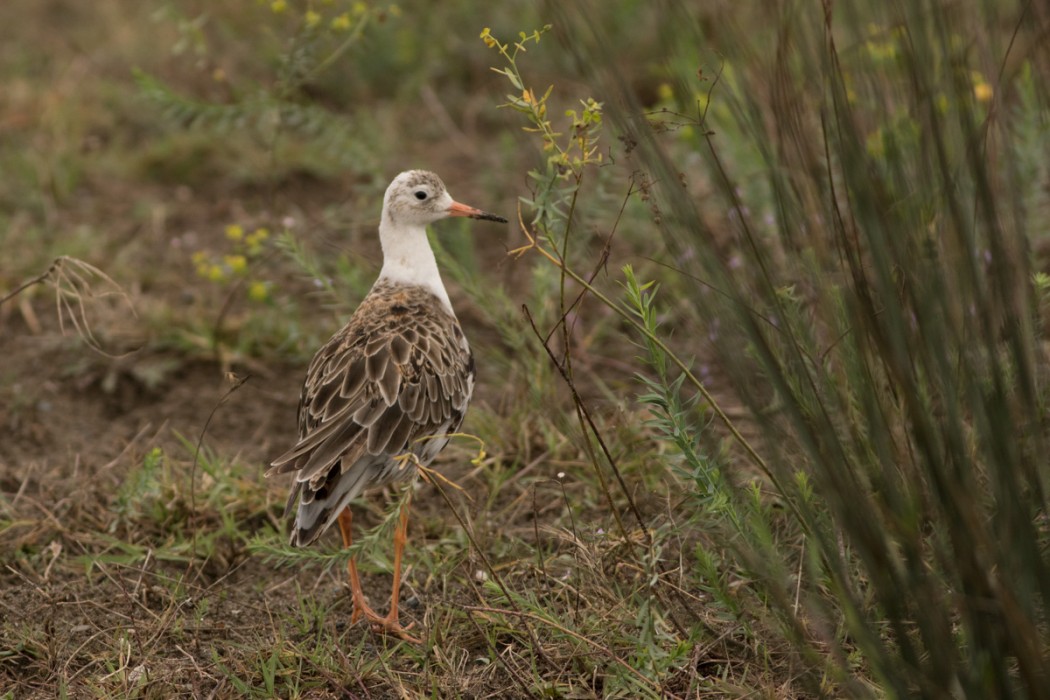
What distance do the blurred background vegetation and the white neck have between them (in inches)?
8.9

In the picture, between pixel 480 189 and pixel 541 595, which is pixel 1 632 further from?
pixel 480 189

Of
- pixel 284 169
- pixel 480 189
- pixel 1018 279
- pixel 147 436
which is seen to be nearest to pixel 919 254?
pixel 1018 279

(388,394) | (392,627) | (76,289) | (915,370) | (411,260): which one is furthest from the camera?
(411,260)

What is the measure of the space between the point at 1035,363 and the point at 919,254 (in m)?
0.76

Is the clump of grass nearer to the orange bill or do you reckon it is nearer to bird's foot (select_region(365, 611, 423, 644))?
bird's foot (select_region(365, 611, 423, 644))

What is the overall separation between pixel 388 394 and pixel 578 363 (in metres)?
1.52

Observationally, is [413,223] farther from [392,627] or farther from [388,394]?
[392,627]

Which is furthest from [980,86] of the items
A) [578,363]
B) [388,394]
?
[388,394]

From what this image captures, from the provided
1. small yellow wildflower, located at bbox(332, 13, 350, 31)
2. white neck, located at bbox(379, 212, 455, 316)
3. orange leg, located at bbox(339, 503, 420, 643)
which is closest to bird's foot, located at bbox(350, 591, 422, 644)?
orange leg, located at bbox(339, 503, 420, 643)

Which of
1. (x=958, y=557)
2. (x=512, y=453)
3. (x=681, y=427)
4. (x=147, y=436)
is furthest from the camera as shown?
(x=147, y=436)

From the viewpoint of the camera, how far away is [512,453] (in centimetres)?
512

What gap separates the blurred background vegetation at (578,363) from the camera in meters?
2.69

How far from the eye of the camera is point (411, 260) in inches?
200

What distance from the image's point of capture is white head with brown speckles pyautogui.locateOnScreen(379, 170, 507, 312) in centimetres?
507
